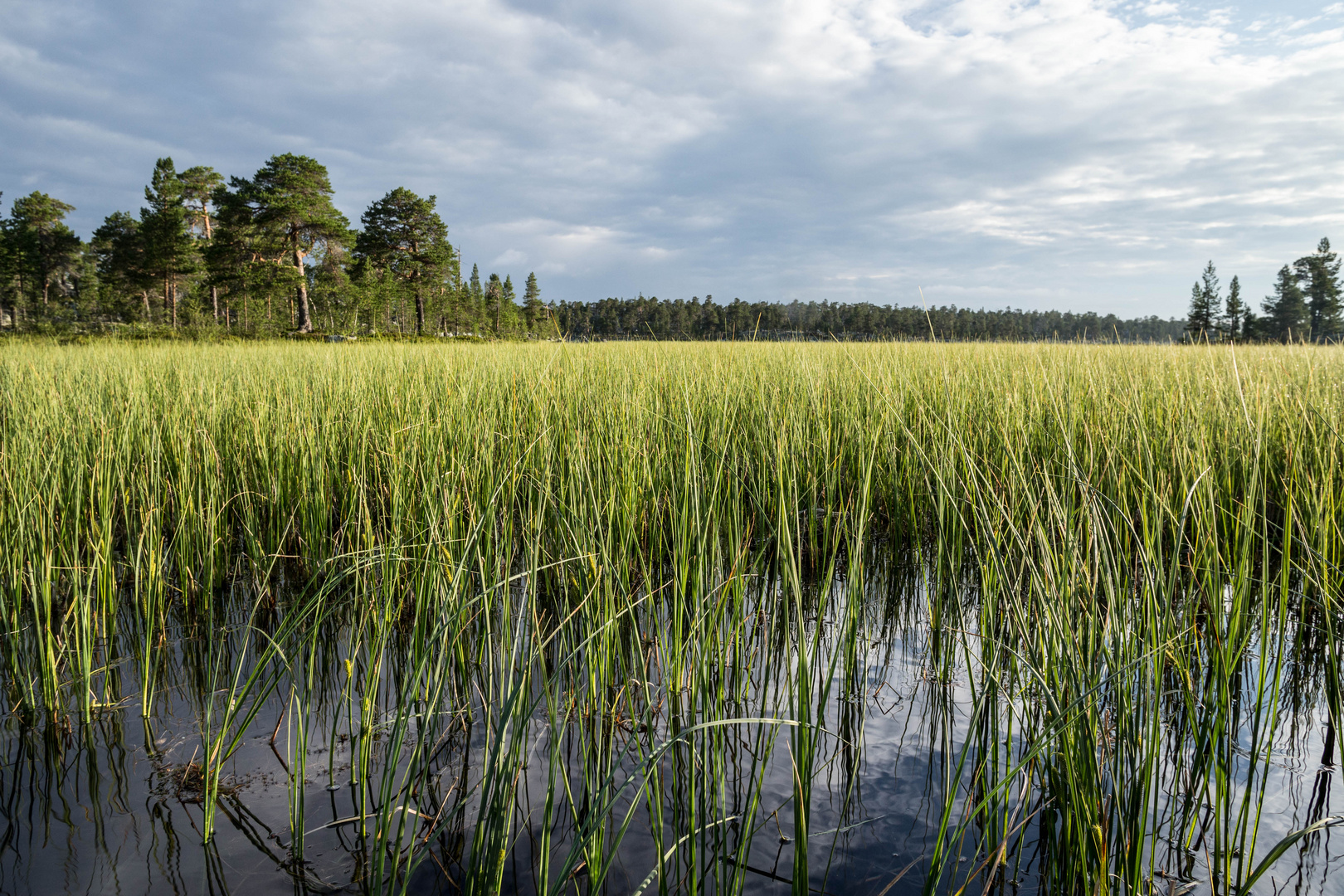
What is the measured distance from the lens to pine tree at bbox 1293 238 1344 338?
139 ft

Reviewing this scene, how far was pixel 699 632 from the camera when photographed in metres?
1.30

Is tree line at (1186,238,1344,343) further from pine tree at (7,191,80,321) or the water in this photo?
pine tree at (7,191,80,321)

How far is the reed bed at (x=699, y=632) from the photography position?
1092mm

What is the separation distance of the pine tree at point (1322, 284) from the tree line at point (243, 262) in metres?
52.9

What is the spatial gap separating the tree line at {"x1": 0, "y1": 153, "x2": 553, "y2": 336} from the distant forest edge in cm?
9

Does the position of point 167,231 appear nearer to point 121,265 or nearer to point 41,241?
point 121,265

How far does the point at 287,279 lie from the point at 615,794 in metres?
32.1

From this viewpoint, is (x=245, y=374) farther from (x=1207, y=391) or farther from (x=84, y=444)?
(x=1207, y=391)

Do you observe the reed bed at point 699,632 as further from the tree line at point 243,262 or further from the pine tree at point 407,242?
the pine tree at point 407,242

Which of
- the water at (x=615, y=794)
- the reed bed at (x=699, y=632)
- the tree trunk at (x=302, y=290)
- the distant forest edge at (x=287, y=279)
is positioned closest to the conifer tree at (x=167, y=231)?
the distant forest edge at (x=287, y=279)

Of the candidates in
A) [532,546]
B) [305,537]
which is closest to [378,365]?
[305,537]

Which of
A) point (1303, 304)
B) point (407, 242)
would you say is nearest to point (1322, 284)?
point (1303, 304)

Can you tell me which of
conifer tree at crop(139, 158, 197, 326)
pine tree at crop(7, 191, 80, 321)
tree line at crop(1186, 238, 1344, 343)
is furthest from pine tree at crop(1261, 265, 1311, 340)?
pine tree at crop(7, 191, 80, 321)

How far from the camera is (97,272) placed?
45844 mm
